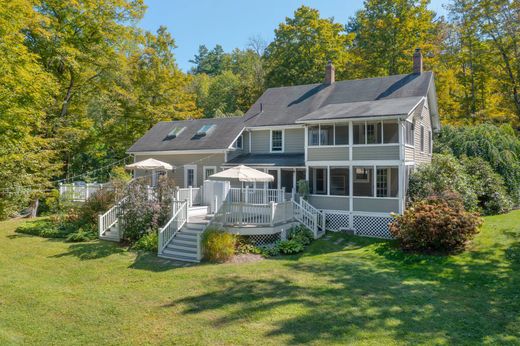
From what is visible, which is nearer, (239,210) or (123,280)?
(123,280)

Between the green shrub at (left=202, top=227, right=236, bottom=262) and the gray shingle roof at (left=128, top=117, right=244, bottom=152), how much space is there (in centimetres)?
872

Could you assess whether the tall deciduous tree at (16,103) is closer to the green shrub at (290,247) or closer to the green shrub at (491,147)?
the green shrub at (290,247)

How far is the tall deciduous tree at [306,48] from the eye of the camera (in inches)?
1406

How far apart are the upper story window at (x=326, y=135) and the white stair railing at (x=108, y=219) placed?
32.7 ft

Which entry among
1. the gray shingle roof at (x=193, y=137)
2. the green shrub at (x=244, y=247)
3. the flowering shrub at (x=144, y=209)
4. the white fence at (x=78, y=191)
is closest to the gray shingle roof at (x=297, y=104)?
the gray shingle roof at (x=193, y=137)

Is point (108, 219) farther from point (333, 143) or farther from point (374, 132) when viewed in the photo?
point (374, 132)

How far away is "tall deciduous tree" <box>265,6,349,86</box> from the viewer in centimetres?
3572

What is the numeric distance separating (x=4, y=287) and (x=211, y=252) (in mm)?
6381

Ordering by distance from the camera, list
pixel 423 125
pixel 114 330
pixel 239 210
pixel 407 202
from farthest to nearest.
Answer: pixel 423 125
pixel 407 202
pixel 239 210
pixel 114 330

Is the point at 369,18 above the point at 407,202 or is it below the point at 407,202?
above

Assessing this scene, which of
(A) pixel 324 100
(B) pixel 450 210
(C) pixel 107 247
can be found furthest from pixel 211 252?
(A) pixel 324 100

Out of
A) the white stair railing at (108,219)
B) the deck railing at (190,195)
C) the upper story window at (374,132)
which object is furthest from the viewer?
the upper story window at (374,132)

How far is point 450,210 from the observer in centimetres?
1384

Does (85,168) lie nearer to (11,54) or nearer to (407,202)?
(11,54)
